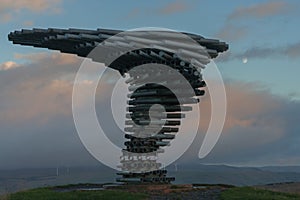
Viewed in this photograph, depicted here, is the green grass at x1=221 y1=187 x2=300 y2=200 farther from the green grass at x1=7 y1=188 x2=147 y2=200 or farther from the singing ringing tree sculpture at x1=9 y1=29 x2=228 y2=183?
the singing ringing tree sculpture at x1=9 y1=29 x2=228 y2=183

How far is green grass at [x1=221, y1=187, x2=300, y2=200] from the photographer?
2458cm

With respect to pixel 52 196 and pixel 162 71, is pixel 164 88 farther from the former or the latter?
pixel 52 196

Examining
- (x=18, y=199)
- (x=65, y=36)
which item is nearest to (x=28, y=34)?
(x=65, y=36)

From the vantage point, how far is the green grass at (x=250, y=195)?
24.6 metres

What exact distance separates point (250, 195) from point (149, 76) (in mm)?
10882

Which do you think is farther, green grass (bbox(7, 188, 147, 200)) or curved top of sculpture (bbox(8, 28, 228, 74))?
curved top of sculpture (bbox(8, 28, 228, 74))

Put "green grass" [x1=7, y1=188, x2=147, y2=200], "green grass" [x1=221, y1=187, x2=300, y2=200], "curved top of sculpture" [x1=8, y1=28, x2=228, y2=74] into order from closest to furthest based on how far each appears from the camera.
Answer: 1. "green grass" [x1=221, y1=187, x2=300, y2=200]
2. "green grass" [x1=7, y1=188, x2=147, y2=200]
3. "curved top of sculpture" [x1=8, y1=28, x2=228, y2=74]

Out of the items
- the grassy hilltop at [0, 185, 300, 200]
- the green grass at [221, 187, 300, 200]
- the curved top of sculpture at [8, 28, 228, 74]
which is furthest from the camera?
the curved top of sculpture at [8, 28, 228, 74]

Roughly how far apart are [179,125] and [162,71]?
3840 millimetres

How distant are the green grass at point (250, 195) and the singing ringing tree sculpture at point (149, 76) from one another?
6.41 meters

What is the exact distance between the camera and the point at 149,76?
3238 centimetres

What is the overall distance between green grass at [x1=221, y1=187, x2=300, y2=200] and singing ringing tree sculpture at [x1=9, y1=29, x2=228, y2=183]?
6409 mm

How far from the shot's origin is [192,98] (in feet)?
108

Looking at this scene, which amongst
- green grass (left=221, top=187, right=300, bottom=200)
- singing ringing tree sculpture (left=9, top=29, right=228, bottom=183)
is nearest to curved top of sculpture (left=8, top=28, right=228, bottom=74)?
singing ringing tree sculpture (left=9, top=29, right=228, bottom=183)
